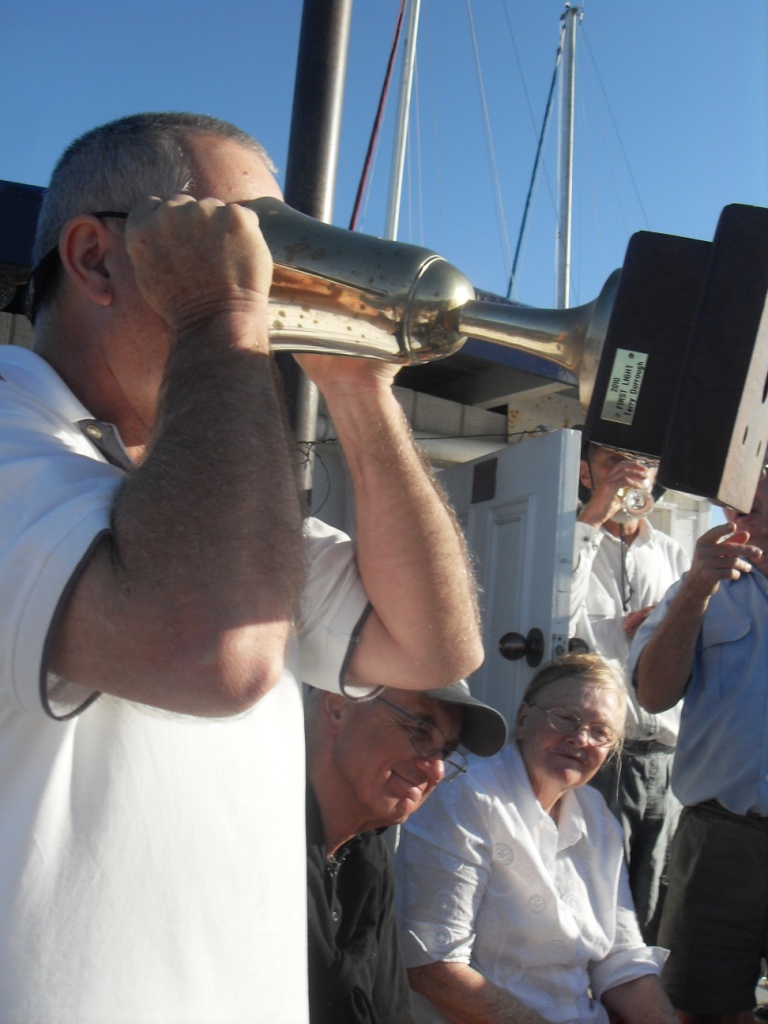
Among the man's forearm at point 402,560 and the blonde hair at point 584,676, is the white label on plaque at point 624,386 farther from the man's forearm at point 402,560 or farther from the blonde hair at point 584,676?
the blonde hair at point 584,676

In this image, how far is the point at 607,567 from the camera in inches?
138

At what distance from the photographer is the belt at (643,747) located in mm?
3137

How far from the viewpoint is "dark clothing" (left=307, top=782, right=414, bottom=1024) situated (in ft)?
5.72

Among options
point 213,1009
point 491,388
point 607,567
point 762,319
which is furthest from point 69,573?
point 491,388

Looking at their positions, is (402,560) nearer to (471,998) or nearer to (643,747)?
(471,998)

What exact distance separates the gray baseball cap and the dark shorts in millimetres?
784

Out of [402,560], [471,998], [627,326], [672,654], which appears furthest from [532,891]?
[627,326]

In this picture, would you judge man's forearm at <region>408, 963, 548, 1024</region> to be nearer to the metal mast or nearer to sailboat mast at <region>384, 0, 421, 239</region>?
the metal mast

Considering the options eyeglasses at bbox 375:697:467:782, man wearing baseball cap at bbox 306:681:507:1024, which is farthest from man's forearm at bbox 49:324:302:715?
eyeglasses at bbox 375:697:467:782

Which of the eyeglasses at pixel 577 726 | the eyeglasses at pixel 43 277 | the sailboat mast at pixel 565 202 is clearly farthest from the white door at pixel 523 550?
the sailboat mast at pixel 565 202

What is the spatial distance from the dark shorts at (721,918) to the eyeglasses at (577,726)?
0.35 metres

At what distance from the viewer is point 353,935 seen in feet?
6.11

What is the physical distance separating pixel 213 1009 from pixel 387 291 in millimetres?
721

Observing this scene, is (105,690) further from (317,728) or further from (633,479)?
(633,479)
